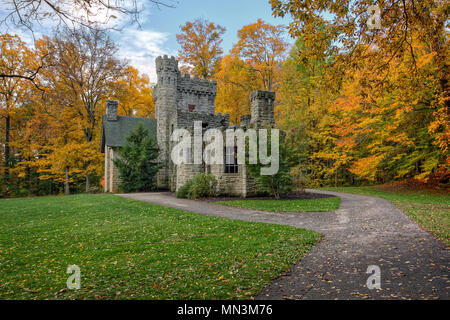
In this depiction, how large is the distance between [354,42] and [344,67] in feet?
1.86

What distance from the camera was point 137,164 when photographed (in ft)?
66.0

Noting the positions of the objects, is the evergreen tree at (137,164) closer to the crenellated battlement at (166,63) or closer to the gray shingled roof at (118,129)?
the gray shingled roof at (118,129)

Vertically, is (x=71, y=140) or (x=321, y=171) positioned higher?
(x=71, y=140)

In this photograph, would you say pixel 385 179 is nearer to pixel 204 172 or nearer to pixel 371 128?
pixel 371 128

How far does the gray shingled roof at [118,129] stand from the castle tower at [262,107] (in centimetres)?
1113

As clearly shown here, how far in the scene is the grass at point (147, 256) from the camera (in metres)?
3.63

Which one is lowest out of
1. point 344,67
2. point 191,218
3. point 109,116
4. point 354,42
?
point 191,218

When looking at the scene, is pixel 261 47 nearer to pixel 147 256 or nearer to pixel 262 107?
pixel 262 107

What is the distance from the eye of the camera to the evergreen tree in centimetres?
2014

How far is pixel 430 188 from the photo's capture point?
17.0m

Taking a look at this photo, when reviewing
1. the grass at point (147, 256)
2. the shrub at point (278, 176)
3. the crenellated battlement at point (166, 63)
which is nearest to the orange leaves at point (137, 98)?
the crenellated battlement at point (166, 63)
